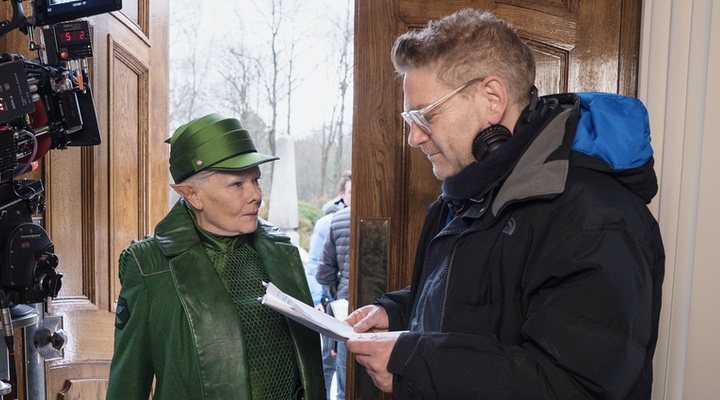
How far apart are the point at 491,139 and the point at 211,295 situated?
815 millimetres

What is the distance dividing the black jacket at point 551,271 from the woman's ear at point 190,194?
2.34 feet

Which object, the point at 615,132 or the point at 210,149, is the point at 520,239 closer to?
the point at 615,132

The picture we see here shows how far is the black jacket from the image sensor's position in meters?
1.07

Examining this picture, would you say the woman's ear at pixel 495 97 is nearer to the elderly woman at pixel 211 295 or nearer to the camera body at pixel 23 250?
the elderly woman at pixel 211 295

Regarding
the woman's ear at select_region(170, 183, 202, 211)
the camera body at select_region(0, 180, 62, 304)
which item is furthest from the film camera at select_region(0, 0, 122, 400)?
the woman's ear at select_region(170, 183, 202, 211)

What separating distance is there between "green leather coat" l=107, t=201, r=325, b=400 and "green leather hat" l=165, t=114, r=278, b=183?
7.7 inches

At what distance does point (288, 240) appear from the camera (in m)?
1.84

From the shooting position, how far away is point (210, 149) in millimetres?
1648

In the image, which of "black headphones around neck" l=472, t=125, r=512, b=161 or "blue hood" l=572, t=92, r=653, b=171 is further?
"black headphones around neck" l=472, t=125, r=512, b=161

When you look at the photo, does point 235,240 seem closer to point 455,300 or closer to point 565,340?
point 455,300

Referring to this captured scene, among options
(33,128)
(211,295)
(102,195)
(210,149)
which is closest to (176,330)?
(211,295)

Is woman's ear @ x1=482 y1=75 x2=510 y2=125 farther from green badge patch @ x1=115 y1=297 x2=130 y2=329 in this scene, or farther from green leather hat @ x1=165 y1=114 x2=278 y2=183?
green badge patch @ x1=115 y1=297 x2=130 y2=329

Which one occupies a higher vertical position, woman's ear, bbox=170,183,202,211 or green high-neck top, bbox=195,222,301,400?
woman's ear, bbox=170,183,202,211

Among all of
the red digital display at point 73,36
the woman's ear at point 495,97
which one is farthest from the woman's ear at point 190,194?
the woman's ear at point 495,97
